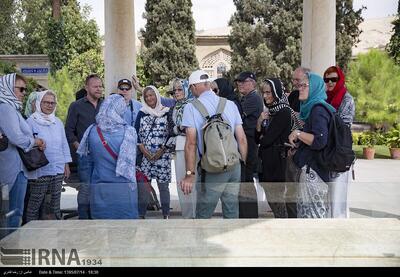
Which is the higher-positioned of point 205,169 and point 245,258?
point 205,169

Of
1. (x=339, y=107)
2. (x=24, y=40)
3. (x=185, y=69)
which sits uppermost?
(x=24, y=40)

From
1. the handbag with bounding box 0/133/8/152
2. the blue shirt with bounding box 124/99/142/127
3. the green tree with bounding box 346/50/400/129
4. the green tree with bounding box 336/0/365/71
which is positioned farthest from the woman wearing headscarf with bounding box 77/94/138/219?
the green tree with bounding box 336/0/365/71

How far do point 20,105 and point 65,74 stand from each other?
1700 centimetres

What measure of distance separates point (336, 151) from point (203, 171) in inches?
40.5

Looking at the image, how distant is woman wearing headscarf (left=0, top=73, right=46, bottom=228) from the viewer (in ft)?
13.3

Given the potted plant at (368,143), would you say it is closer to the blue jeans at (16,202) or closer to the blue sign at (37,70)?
the blue sign at (37,70)

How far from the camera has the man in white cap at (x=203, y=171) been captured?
393 centimetres

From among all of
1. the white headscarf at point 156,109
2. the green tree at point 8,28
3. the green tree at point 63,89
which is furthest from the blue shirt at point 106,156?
the green tree at point 8,28

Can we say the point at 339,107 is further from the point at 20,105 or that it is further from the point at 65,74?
the point at 65,74

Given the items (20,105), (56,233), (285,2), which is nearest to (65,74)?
(285,2)

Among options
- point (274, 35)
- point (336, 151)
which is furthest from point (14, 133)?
point (274, 35)

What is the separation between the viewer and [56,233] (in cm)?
330

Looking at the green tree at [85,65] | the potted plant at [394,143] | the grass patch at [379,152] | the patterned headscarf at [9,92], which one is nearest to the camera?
the patterned headscarf at [9,92]

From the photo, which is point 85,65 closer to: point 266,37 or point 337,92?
point 266,37
